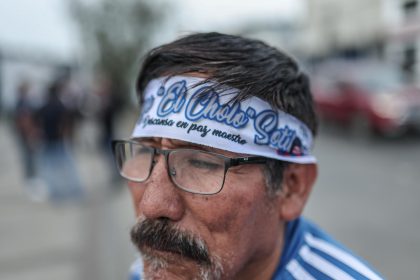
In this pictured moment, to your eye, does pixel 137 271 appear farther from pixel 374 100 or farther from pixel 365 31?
pixel 365 31

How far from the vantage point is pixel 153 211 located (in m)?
1.32

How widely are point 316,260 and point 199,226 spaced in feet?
1.45

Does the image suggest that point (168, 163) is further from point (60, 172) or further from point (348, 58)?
point (348, 58)

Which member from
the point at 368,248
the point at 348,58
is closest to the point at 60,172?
the point at 368,248

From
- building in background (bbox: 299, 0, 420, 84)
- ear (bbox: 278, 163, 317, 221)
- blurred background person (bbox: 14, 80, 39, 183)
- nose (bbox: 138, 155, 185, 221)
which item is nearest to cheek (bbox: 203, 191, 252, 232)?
nose (bbox: 138, 155, 185, 221)

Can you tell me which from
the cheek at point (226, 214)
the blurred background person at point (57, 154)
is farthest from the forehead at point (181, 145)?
the blurred background person at point (57, 154)

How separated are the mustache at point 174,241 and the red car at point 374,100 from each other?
7734mm

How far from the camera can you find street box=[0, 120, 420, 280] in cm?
434

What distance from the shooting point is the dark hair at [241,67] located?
1396mm

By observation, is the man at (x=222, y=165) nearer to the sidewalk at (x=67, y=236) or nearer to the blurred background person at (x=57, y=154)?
the sidewalk at (x=67, y=236)

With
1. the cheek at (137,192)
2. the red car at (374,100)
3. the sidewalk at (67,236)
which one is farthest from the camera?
the red car at (374,100)

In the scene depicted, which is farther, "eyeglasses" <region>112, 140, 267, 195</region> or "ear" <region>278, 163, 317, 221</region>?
"ear" <region>278, 163, 317, 221</region>

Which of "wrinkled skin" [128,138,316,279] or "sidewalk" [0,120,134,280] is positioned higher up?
"wrinkled skin" [128,138,316,279]

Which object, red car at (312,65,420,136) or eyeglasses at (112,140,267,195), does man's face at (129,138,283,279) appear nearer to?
eyeglasses at (112,140,267,195)
